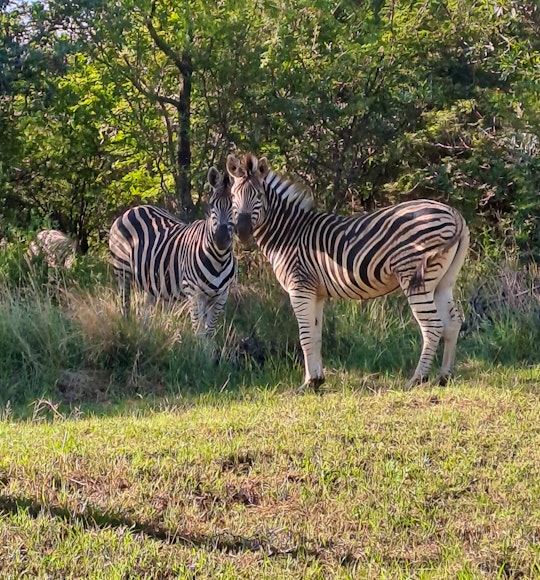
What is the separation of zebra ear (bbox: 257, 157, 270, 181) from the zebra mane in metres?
0.09

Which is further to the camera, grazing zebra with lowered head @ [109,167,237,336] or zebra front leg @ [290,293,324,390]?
grazing zebra with lowered head @ [109,167,237,336]

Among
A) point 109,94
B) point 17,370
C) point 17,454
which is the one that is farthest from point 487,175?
point 17,454

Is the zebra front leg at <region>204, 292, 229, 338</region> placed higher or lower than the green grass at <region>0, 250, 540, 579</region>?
higher

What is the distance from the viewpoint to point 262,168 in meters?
8.20

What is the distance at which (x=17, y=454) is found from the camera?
5.25 meters

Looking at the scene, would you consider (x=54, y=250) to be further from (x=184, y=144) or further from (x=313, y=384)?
(x=313, y=384)

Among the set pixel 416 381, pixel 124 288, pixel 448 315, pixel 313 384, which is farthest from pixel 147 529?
pixel 124 288

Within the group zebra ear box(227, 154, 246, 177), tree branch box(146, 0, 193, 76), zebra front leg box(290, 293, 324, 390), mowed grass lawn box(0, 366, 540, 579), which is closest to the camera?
mowed grass lawn box(0, 366, 540, 579)

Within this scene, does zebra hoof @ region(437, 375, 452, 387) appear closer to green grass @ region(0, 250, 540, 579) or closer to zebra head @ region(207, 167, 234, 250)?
green grass @ region(0, 250, 540, 579)

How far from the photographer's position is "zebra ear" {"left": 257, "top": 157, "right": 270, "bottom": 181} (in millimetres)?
8141

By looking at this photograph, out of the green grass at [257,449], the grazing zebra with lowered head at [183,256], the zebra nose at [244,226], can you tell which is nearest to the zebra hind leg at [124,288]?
the grazing zebra with lowered head at [183,256]

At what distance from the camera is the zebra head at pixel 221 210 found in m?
8.63

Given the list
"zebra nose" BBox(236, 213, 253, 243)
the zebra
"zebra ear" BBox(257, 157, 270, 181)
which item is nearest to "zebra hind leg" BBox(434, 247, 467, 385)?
"zebra nose" BBox(236, 213, 253, 243)

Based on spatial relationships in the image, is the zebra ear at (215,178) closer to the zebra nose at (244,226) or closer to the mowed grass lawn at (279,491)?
the zebra nose at (244,226)
